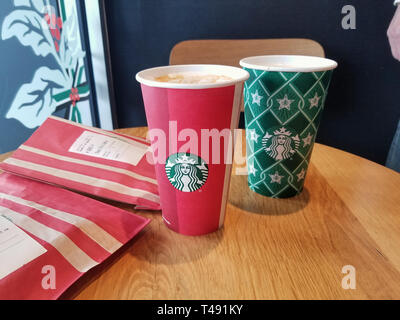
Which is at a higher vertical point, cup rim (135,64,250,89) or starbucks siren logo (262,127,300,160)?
cup rim (135,64,250,89)

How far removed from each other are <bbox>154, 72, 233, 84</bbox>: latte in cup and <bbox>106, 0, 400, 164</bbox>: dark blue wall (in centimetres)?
116

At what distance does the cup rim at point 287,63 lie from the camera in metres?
0.47

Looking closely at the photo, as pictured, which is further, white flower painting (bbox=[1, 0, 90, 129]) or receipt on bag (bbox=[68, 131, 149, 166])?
white flower painting (bbox=[1, 0, 90, 129])

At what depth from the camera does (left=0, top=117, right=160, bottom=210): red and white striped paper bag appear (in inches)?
20.9

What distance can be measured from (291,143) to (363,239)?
173mm

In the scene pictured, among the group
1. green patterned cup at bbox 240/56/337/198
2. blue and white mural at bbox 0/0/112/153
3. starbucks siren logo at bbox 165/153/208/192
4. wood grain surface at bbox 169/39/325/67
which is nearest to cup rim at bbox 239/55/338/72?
green patterned cup at bbox 240/56/337/198

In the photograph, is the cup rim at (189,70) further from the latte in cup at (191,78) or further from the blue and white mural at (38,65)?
the blue and white mural at (38,65)

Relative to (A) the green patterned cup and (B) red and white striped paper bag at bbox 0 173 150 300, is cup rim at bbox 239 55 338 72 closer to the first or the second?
(A) the green patterned cup

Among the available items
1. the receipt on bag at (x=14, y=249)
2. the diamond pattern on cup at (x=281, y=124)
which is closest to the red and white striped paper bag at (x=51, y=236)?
the receipt on bag at (x=14, y=249)

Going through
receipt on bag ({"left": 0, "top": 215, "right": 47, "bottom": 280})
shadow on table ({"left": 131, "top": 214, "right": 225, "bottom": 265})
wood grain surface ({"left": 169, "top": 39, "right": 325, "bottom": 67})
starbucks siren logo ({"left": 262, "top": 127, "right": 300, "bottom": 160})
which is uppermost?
wood grain surface ({"left": 169, "top": 39, "right": 325, "bottom": 67})

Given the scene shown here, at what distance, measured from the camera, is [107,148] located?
616 mm

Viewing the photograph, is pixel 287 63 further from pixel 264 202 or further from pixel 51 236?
pixel 51 236

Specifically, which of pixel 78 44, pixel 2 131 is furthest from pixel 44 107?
pixel 78 44

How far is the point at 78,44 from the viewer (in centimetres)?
154
